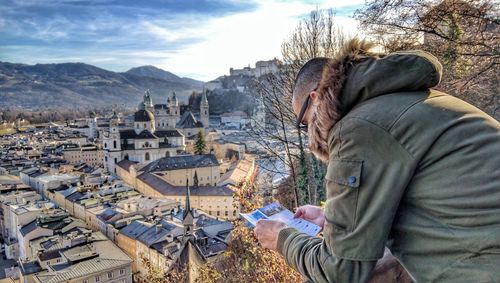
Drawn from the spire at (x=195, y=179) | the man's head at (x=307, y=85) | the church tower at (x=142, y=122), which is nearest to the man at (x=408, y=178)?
the man's head at (x=307, y=85)

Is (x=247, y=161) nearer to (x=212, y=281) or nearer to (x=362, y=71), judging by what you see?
(x=212, y=281)

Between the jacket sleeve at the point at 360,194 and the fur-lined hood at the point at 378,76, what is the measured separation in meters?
0.12

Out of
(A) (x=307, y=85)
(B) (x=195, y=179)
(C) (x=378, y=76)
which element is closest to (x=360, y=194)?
(C) (x=378, y=76)

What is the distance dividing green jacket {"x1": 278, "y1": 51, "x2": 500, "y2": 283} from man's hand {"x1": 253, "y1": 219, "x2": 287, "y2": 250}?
37 centimetres

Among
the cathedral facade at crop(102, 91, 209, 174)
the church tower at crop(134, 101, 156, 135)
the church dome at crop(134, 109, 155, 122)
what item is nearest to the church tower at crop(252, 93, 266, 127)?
the cathedral facade at crop(102, 91, 209, 174)

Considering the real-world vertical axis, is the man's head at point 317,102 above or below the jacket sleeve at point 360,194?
above

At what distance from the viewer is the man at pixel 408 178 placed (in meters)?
1.17

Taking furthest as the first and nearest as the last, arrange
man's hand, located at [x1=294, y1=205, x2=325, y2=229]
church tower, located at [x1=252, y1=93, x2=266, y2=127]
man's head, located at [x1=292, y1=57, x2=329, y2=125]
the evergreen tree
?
the evergreen tree → church tower, located at [x1=252, y1=93, x2=266, y2=127] → man's hand, located at [x1=294, y1=205, x2=325, y2=229] → man's head, located at [x1=292, y1=57, x2=329, y2=125]

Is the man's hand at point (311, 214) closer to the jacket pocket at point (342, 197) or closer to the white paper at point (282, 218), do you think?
the white paper at point (282, 218)

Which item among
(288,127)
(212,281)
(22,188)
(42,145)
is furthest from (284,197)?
(42,145)

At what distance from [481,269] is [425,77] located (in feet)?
2.01

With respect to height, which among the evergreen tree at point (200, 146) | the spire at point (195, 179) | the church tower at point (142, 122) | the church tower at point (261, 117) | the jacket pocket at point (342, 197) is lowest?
the spire at point (195, 179)

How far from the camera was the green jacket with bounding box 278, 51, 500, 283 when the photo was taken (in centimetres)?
117

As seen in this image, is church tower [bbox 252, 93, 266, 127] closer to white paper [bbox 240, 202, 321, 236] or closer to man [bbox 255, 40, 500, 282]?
white paper [bbox 240, 202, 321, 236]
